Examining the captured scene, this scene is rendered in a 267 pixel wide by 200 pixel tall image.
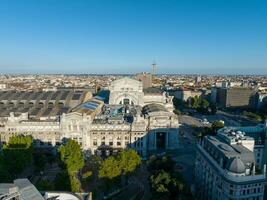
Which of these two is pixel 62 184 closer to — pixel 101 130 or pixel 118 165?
pixel 118 165

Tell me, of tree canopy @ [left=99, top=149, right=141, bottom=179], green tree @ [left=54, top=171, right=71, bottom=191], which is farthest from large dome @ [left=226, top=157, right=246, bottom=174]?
green tree @ [left=54, top=171, right=71, bottom=191]

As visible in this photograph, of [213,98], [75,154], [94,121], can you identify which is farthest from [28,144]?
[213,98]

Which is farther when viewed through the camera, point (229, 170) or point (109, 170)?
point (109, 170)

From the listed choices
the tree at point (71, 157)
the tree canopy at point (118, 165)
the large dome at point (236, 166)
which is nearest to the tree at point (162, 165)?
the tree canopy at point (118, 165)

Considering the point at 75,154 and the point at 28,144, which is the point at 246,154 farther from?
the point at 28,144

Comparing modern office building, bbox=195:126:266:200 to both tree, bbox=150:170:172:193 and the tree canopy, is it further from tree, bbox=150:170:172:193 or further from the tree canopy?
the tree canopy

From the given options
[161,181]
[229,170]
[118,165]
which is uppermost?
[229,170]

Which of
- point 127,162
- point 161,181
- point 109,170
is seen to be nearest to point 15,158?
point 109,170
